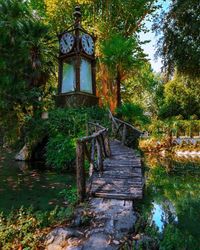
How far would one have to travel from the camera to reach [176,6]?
773 centimetres

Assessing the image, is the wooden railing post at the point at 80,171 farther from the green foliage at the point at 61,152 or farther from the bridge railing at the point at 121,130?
the bridge railing at the point at 121,130

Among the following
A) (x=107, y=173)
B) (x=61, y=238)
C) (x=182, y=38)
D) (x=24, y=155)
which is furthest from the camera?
(x=24, y=155)

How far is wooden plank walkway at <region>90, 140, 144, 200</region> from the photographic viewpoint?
664cm

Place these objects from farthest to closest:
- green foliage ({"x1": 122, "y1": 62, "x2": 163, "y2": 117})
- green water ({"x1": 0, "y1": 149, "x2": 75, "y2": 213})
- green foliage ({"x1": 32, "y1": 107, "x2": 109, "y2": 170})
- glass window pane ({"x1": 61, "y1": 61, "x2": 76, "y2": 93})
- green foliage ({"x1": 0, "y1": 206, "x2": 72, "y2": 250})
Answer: green foliage ({"x1": 122, "y1": 62, "x2": 163, "y2": 117}) → glass window pane ({"x1": 61, "y1": 61, "x2": 76, "y2": 93}) → green foliage ({"x1": 32, "y1": 107, "x2": 109, "y2": 170}) → green water ({"x1": 0, "y1": 149, "x2": 75, "y2": 213}) → green foliage ({"x1": 0, "y1": 206, "x2": 72, "y2": 250})

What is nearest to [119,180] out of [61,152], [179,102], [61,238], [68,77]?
[61,238]

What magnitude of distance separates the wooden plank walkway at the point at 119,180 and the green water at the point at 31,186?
1.17m

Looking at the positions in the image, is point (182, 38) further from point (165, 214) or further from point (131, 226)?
point (131, 226)

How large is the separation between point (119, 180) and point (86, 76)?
12.1m

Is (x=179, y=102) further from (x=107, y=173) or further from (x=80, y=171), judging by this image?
(x=80, y=171)

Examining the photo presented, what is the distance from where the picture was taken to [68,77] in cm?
1848

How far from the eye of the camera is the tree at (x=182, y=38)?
725 cm

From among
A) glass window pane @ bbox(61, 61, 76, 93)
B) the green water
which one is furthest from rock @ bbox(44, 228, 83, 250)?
glass window pane @ bbox(61, 61, 76, 93)

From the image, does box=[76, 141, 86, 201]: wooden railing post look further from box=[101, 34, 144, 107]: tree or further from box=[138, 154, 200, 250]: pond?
box=[101, 34, 144, 107]: tree

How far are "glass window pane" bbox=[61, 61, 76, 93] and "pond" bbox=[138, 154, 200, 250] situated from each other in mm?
7103
